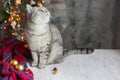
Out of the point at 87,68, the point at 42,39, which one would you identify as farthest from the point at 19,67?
the point at 87,68

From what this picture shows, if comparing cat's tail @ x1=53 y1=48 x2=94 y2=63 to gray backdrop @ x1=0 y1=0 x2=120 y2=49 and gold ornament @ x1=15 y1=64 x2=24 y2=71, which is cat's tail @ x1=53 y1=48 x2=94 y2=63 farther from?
gold ornament @ x1=15 y1=64 x2=24 y2=71

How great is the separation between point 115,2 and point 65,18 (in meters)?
0.30

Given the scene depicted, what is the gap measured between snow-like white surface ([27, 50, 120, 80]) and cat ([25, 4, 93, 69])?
42 mm

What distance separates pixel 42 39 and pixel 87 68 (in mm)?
286

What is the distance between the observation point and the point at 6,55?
118 cm

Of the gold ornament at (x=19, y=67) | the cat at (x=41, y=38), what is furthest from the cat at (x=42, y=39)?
the gold ornament at (x=19, y=67)

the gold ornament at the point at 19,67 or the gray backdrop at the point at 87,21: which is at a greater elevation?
the gray backdrop at the point at 87,21

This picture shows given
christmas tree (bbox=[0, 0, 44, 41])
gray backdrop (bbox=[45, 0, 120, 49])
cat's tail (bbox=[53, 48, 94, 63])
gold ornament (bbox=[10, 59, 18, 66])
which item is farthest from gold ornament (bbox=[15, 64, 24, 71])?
gray backdrop (bbox=[45, 0, 120, 49])

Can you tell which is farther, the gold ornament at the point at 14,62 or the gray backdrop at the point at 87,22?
the gray backdrop at the point at 87,22

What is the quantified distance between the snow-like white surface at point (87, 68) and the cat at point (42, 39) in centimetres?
4

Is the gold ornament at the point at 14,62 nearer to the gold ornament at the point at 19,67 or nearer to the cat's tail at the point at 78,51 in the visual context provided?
the gold ornament at the point at 19,67

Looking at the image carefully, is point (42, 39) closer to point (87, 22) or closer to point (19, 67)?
point (19, 67)

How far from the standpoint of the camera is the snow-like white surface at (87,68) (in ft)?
3.79

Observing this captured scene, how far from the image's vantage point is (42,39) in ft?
3.73
